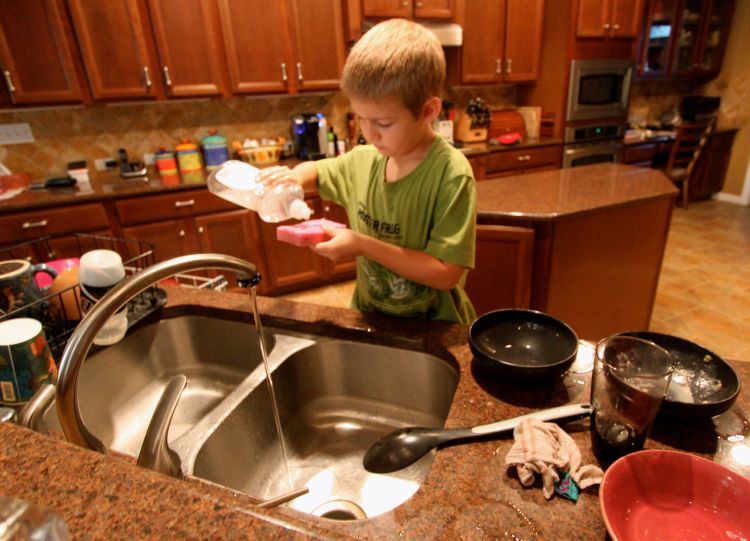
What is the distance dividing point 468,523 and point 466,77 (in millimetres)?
3474

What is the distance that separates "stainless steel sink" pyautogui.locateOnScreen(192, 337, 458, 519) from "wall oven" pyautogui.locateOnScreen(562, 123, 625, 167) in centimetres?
330

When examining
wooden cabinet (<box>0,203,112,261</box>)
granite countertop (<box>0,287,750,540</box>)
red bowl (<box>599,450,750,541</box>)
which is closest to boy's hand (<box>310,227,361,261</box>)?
granite countertop (<box>0,287,750,540</box>)

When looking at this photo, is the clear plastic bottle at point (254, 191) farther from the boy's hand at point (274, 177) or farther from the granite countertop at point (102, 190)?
the granite countertop at point (102, 190)

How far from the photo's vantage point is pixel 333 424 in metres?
0.95

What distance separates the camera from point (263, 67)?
271 centimetres

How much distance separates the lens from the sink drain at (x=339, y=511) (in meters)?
0.76

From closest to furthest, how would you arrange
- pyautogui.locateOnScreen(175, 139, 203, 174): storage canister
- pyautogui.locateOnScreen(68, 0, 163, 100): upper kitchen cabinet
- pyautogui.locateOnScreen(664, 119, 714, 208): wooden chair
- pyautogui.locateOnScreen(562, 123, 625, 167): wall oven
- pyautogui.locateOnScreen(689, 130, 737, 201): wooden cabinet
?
pyautogui.locateOnScreen(68, 0, 163, 100): upper kitchen cabinet, pyautogui.locateOnScreen(175, 139, 203, 174): storage canister, pyautogui.locateOnScreen(562, 123, 625, 167): wall oven, pyautogui.locateOnScreen(664, 119, 714, 208): wooden chair, pyautogui.locateOnScreen(689, 130, 737, 201): wooden cabinet

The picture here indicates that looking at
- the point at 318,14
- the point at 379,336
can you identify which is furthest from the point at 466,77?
the point at 379,336

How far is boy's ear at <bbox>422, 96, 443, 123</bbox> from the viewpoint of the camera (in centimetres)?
85

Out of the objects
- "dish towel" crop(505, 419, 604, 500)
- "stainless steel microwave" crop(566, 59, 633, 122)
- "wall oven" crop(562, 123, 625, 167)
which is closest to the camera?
"dish towel" crop(505, 419, 604, 500)

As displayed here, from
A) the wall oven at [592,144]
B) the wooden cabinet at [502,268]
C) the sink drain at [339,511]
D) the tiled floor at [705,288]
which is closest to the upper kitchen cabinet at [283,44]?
the tiled floor at [705,288]

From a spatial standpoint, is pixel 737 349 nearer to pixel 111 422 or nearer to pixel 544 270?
pixel 544 270

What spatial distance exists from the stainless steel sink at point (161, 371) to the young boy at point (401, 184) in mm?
323

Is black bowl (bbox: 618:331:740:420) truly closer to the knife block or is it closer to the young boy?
the young boy
